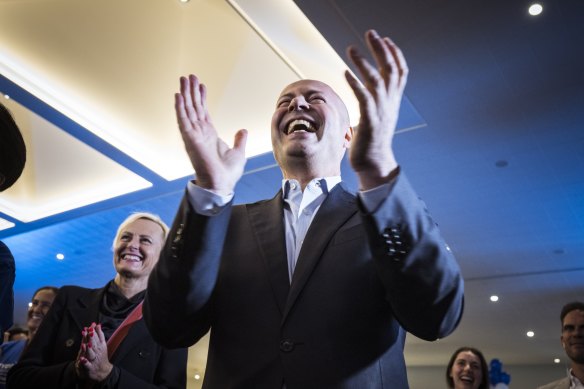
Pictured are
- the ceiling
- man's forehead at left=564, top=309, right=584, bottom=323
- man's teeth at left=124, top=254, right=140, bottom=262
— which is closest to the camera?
man's teeth at left=124, top=254, right=140, bottom=262

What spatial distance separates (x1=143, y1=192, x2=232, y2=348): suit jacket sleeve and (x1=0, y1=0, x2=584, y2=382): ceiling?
4050mm

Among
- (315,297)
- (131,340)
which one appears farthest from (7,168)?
(315,297)

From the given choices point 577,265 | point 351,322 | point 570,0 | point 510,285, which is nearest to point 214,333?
point 351,322

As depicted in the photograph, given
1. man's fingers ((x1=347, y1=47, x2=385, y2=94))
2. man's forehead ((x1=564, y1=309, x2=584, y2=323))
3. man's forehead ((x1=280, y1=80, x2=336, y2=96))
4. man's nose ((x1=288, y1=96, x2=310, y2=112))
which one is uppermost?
man's forehead ((x1=564, y1=309, x2=584, y2=323))

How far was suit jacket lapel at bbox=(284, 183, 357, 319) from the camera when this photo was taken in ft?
3.40

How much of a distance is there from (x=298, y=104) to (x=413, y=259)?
540mm

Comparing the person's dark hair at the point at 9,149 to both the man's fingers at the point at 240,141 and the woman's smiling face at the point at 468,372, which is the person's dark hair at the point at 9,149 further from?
the woman's smiling face at the point at 468,372

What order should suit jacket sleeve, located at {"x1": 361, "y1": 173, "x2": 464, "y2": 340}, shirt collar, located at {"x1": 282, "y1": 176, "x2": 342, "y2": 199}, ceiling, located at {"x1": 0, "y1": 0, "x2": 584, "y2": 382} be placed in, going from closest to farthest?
suit jacket sleeve, located at {"x1": 361, "y1": 173, "x2": 464, "y2": 340}, shirt collar, located at {"x1": 282, "y1": 176, "x2": 342, "y2": 199}, ceiling, located at {"x1": 0, "y1": 0, "x2": 584, "y2": 382}

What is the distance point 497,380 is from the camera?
480 cm

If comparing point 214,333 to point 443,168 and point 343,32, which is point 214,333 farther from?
point 443,168

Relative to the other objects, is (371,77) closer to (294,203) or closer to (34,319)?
(294,203)

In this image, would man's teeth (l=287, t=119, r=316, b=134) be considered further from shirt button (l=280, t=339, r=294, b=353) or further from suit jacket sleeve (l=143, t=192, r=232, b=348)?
shirt button (l=280, t=339, r=294, b=353)

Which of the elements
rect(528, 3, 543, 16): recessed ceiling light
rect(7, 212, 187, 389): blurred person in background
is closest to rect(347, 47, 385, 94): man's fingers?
rect(7, 212, 187, 389): blurred person in background

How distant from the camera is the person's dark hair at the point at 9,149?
150cm
